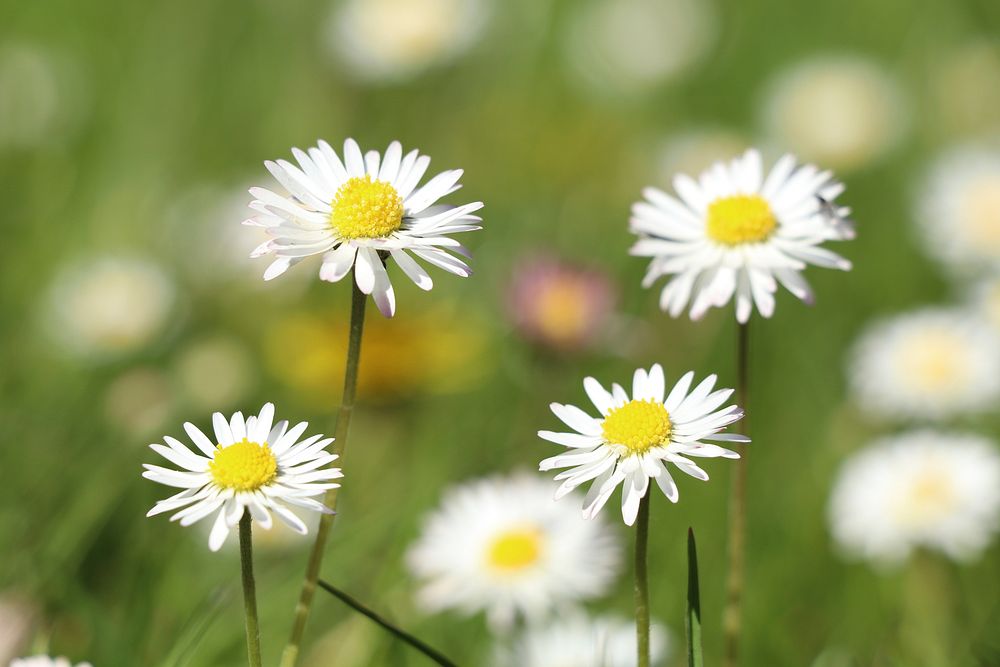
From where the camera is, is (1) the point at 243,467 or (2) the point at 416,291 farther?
(2) the point at 416,291

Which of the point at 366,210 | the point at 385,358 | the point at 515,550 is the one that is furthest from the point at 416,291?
the point at 366,210

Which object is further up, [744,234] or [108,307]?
[108,307]

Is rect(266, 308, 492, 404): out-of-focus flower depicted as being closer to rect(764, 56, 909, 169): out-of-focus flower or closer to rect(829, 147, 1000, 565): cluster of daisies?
rect(829, 147, 1000, 565): cluster of daisies

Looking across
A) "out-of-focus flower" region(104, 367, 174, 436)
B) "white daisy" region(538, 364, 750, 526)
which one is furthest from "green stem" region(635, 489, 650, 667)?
"out-of-focus flower" region(104, 367, 174, 436)

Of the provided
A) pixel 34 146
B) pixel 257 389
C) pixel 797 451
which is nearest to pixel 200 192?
pixel 34 146

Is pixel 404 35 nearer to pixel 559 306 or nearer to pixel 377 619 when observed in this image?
pixel 559 306

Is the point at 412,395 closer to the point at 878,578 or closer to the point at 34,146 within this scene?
the point at 878,578
